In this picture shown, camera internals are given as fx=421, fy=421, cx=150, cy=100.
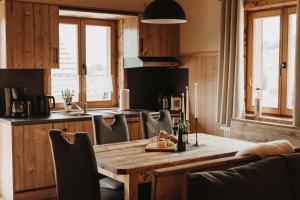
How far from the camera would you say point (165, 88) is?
632 centimetres

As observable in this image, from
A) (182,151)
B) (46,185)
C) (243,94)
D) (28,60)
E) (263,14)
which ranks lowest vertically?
(46,185)

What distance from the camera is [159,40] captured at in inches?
230

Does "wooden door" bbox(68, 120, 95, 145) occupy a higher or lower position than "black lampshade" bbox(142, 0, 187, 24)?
lower

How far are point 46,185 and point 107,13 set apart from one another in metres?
2.30

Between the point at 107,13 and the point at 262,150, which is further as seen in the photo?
the point at 107,13

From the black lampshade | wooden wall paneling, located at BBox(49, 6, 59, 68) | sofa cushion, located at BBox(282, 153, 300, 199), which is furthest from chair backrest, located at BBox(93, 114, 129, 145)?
sofa cushion, located at BBox(282, 153, 300, 199)

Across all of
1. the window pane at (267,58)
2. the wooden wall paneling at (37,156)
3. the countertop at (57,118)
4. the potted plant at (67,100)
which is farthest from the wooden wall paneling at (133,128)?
the window pane at (267,58)

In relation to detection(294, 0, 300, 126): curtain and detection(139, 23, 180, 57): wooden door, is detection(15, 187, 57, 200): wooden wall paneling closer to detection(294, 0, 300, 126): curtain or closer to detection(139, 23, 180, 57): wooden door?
detection(139, 23, 180, 57): wooden door

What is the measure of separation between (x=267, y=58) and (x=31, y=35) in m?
2.76

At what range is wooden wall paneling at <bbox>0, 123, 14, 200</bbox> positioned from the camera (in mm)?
4551

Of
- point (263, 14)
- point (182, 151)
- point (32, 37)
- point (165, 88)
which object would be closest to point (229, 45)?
point (263, 14)

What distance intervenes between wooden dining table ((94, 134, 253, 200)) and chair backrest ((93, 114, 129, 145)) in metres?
0.32

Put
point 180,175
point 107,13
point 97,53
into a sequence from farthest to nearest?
1. point 97,53
2. point 107,13
3. point 180,175

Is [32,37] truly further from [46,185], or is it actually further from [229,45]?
[229,45]
